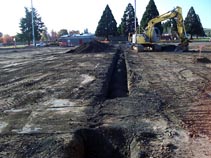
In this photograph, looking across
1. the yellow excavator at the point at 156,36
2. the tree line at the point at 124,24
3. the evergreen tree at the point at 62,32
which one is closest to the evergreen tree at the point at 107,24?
the tree line at the point at 124,24

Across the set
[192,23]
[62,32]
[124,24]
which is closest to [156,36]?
[124,24]

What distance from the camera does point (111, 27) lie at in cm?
7188

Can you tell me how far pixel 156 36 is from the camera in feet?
102

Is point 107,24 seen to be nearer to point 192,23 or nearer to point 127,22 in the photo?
point 127,22

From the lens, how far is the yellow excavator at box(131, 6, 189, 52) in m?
29.2

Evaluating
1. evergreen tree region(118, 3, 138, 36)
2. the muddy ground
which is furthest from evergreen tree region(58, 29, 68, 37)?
the muddy ground

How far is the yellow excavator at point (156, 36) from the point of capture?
29219mm

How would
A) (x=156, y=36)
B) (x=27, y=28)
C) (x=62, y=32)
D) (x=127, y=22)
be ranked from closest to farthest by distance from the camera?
(x=156, y=36) < (x=127, y=22) < (x=27, y=28) < (x=62, y=32)

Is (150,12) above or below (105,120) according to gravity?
above

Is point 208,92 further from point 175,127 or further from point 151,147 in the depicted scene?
point 151,147

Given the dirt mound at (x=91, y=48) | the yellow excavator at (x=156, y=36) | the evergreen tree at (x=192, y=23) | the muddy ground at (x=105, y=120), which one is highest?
the evergreen tree at (x=192, y=23)

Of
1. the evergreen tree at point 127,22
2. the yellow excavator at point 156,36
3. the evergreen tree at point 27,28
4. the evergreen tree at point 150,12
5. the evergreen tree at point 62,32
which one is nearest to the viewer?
the yellow excavator at point 156,36

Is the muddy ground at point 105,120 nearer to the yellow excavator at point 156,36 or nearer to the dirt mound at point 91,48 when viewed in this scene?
the yellow excavator at point 156,36

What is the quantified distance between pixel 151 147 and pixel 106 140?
119 cm
